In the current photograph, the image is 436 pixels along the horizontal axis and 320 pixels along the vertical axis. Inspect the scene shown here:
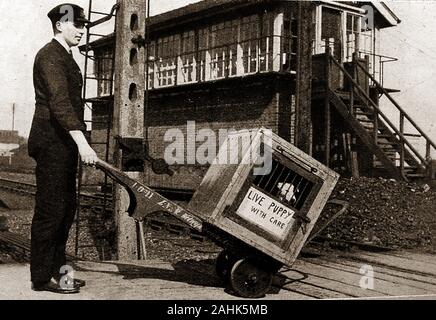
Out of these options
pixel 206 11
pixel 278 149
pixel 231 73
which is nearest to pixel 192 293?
pixel 278 149

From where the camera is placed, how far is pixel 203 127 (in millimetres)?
22094

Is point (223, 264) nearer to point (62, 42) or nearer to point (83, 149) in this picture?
point (83, 149)

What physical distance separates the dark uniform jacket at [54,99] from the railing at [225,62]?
45.8 feet

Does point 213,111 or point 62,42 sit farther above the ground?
point 213,111

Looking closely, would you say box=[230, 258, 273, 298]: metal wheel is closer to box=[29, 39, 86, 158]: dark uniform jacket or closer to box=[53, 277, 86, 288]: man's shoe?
box=[53, 277, 86, 288]: man's shoe

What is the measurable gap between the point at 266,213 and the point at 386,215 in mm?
9165

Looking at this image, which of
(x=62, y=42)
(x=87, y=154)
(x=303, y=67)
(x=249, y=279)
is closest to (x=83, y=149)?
(x=87, y=154)

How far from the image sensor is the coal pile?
11570 mm

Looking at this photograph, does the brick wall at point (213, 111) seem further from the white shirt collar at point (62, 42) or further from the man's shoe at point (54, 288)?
the man's shoe at point (54, 288)

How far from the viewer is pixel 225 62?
21062 millimetres

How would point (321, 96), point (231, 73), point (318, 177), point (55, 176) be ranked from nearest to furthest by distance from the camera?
1. point (55, 176)
2. point (318, 177)
3. point (321, 96)
4. point (231, 73)

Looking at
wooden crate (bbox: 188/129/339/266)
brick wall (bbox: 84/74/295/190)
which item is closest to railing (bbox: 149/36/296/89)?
brick wall (bbox: 84/74/295/190)
